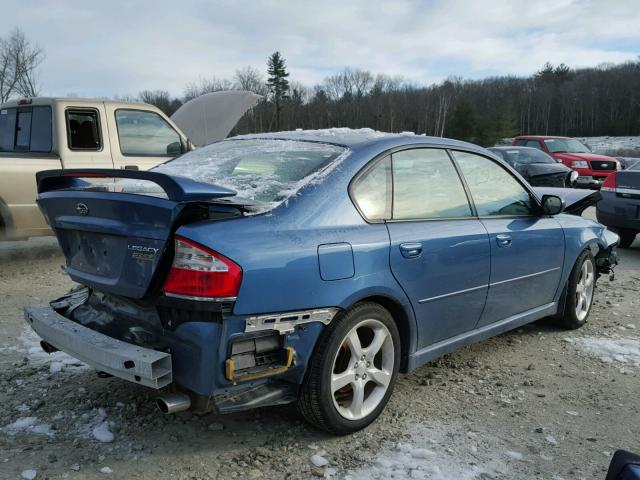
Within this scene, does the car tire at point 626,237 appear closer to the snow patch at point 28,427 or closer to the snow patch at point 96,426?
the snow patch at point 96,426

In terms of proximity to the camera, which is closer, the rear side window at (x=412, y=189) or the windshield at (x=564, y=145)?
the rear side window at (x=412, y=189)

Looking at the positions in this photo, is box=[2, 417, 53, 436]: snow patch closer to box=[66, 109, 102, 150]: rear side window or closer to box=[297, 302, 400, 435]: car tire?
box=[297, 302, 400, 435]: car tire

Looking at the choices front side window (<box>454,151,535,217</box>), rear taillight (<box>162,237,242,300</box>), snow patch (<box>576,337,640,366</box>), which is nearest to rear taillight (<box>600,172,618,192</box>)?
snow patch (<box>576,337,640,366</box>)

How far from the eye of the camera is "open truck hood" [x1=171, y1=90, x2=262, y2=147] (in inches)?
564

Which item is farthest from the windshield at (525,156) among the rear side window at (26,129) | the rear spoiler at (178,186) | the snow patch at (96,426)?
the snow patch at (96,426)

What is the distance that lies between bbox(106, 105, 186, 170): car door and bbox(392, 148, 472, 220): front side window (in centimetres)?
446

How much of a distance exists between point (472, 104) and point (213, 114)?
54618 millimetres

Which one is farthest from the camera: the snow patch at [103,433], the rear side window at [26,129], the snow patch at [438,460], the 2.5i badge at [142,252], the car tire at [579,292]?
the rear side window at [26,129]

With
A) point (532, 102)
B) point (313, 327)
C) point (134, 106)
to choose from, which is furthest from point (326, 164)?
point (532, 102)

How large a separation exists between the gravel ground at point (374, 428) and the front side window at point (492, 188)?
109cm

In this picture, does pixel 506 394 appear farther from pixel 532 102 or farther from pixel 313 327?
pixel 532 102

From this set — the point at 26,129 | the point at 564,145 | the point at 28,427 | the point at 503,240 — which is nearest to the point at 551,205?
the point at 503,240

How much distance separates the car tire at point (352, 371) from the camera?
2.64 meters

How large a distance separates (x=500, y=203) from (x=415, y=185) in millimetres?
922
